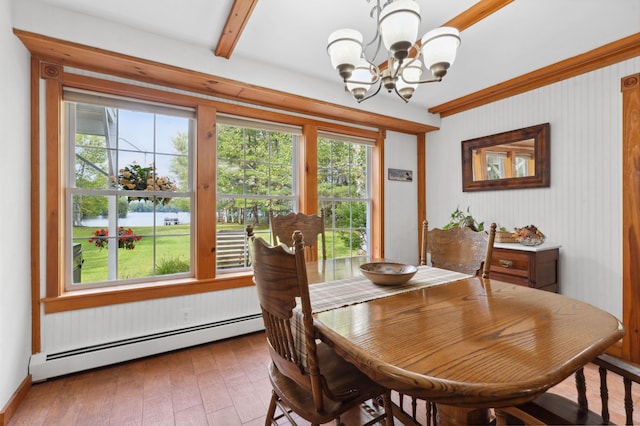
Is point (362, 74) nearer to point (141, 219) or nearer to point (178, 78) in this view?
point (178, 78)

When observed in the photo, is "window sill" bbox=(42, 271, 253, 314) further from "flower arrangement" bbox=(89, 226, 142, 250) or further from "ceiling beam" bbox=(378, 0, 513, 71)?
"ceiling beam" bbox=(378, 0, 513, 71)

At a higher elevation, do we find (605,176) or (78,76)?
(78,76)

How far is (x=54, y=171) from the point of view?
6.79 ft

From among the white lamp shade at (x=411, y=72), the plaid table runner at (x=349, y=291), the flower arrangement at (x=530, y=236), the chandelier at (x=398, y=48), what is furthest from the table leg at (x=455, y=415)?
the flower arrangement at (x=530, y=236)

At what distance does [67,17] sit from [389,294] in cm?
265

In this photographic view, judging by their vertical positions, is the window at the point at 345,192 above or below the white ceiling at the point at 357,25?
below

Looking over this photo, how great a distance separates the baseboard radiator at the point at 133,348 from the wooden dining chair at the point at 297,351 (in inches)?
62.6

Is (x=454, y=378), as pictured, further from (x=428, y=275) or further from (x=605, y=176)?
(x=605, y=176)

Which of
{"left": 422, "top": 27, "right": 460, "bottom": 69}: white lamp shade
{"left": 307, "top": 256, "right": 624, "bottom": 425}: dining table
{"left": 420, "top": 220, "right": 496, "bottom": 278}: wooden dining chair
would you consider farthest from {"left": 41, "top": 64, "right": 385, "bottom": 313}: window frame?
{"left": 422, "top": 27, "right": 460, "bottom": 69}: white lamp shade

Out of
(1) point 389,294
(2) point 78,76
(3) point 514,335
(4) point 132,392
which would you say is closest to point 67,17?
(2) point 78,76

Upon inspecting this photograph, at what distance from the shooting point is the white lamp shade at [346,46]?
1.45 metres

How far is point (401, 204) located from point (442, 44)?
2.66 m

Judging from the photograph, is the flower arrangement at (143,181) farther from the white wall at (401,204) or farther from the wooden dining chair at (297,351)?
the white wall at (401,204)

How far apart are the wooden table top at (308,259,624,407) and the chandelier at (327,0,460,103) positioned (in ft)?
3.71
